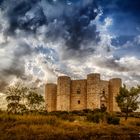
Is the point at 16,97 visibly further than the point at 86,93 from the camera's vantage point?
No

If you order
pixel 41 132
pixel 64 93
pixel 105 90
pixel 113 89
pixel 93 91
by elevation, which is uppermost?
pixel 113 89

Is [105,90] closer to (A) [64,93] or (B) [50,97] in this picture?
(A) [64,93]

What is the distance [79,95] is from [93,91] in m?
3.01

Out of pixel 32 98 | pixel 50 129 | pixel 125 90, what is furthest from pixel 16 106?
pixel 50 129

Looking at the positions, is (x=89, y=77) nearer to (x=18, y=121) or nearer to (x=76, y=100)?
(x=76, y=100)

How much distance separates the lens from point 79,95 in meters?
59.2

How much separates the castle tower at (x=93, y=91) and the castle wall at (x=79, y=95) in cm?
98

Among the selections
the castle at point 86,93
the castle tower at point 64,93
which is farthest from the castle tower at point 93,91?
the castle tower at point 64,93

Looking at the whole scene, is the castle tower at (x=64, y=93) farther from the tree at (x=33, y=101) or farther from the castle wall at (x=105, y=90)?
the tree at (x=33, y=101)

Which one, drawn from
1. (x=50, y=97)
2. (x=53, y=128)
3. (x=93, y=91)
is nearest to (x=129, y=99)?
(x=53, y=128)

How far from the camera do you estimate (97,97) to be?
5691 cm

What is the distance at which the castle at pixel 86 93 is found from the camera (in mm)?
57500

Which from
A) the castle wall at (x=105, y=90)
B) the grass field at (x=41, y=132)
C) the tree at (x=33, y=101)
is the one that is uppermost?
the castle wall at (x=105, y=90)

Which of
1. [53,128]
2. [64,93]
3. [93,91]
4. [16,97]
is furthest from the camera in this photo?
[64,93]
